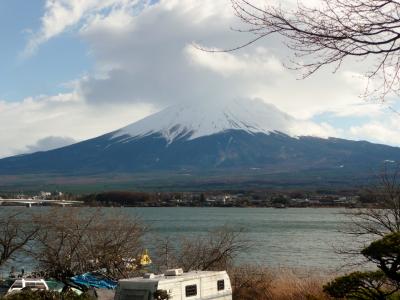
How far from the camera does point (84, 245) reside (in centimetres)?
2150

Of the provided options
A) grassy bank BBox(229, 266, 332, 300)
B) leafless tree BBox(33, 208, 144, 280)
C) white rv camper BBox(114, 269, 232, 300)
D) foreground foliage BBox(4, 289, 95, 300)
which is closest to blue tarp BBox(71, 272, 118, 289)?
leafless tree BBox(33, 208, 144, 280)

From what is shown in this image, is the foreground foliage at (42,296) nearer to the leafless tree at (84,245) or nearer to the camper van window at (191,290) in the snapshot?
the camper van window at (191,290)

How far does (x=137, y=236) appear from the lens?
75.7 ft

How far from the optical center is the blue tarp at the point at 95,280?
19366 millimetres

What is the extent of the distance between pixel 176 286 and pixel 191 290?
595 mm

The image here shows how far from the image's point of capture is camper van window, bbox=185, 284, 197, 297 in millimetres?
14829

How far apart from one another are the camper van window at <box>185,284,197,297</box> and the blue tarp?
5.25 meters

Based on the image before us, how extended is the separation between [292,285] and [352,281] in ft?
29.0

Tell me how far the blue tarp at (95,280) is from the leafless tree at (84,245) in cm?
38

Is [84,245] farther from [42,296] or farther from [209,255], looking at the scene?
[42,296]

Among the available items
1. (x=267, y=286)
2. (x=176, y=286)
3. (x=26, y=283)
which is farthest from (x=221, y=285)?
(x=26, y=283)

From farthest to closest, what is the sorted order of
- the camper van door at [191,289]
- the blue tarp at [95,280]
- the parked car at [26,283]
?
1. the parked car at [26,283]
2. the blue tarp at [95,280]
3. the camper van door at [191,289]

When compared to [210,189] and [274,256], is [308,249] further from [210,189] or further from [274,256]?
[210,189]

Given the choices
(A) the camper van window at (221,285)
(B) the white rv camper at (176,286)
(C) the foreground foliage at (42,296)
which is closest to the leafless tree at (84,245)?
(A) the camper van window at (221,285)
